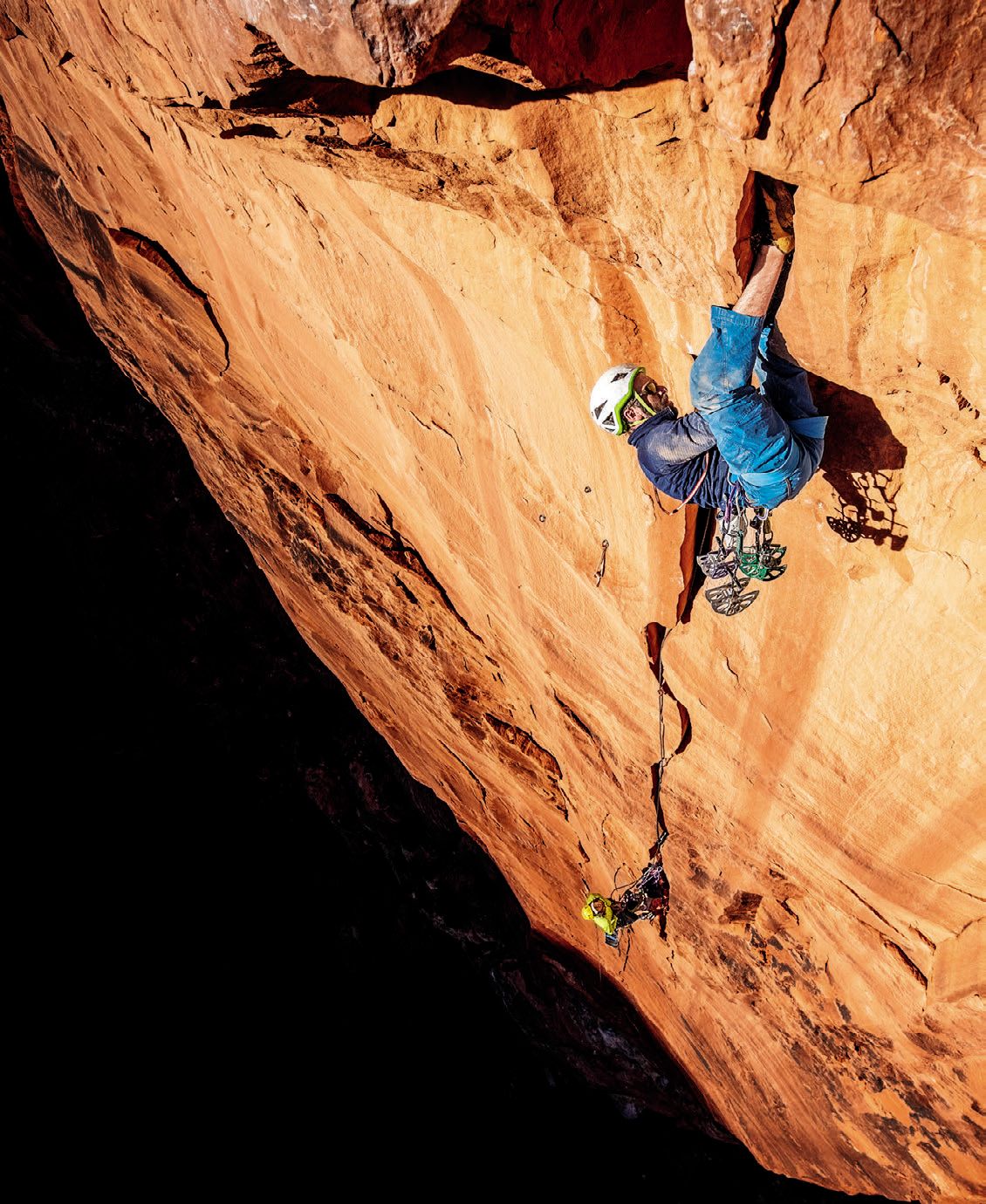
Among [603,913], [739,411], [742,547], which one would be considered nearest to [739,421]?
[739,411]

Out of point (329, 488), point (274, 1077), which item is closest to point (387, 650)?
point (329, 488)

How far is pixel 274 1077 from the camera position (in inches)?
497

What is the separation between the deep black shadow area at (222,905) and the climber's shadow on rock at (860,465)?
8759 millimetres

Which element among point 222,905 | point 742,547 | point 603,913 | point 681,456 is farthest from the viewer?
point 222,905

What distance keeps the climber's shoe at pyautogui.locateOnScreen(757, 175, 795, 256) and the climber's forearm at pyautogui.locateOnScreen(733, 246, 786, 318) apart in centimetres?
3

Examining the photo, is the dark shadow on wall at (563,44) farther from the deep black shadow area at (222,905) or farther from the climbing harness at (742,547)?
the deep black shadow area at (222,905)

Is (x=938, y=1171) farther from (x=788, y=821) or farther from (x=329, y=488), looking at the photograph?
(x=329, y=488)

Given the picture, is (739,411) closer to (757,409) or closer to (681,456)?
(757,409)

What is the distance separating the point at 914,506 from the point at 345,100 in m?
2.41

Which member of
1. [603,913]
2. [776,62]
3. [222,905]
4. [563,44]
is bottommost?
[222,905]

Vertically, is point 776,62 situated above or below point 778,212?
below

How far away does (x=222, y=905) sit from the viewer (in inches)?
513

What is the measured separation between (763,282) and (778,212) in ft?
0.61

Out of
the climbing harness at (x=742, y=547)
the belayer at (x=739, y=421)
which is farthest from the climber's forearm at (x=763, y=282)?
the climbing harness at (x=742, y=547)
